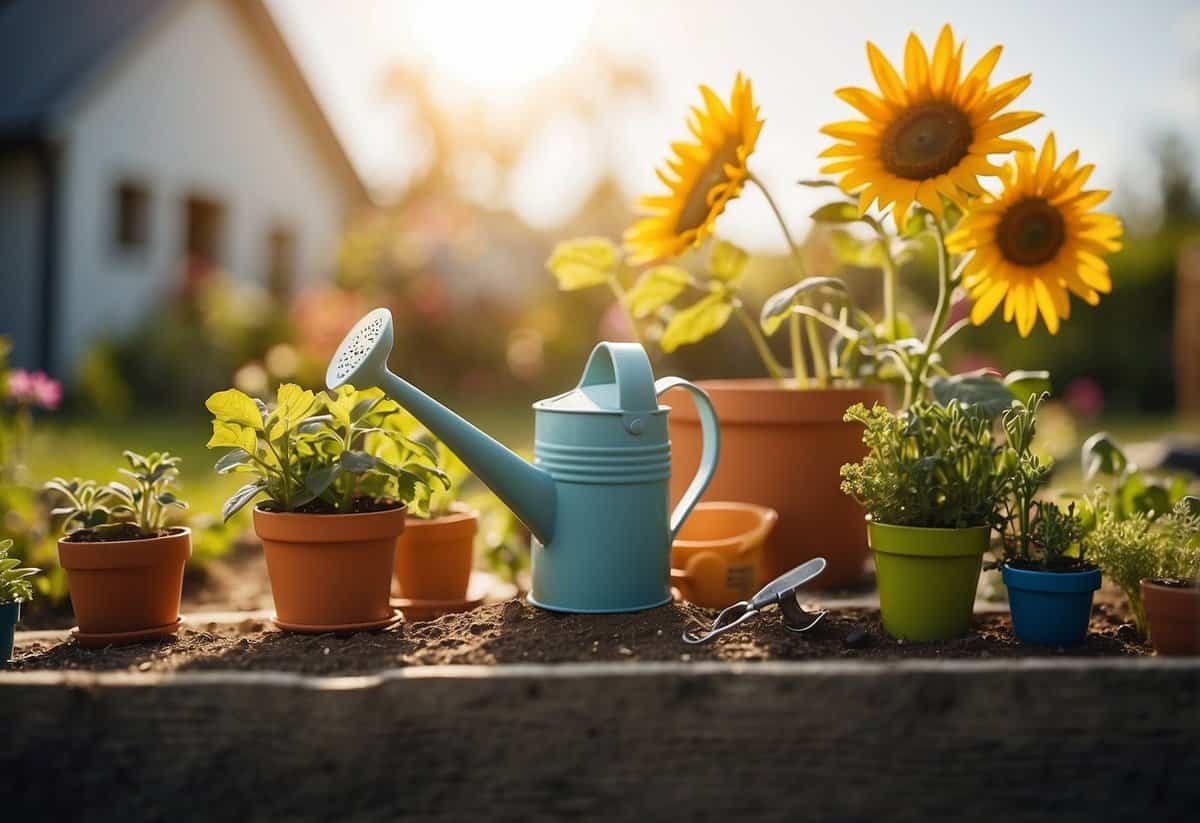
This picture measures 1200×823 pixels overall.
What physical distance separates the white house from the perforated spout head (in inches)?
306

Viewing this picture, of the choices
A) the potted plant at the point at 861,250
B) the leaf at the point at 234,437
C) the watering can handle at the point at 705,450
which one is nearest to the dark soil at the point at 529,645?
the watering can handle at the point at 705,450

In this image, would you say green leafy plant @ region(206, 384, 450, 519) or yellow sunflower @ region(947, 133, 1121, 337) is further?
yellow sunflower @ region(947, 133, 1121, 337)

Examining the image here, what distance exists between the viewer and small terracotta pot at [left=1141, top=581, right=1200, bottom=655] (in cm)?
159

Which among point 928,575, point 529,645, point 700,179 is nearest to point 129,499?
point 529,645

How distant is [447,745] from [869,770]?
1.83 feet

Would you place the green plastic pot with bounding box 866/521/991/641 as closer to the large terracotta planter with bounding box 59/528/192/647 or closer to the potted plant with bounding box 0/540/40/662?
the large terracotta planter with bounding box 59/528/192/647

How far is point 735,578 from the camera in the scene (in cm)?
208

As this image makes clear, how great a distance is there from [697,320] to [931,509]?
0.80 m

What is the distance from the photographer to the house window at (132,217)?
383 inches

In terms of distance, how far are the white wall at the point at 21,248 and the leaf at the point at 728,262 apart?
7.91 meters

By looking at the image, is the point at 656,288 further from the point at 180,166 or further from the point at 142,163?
the point at 180,166

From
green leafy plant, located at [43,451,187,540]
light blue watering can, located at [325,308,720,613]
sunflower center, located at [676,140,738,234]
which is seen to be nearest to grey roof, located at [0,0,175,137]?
green leafy plant, located at [43,451,187,540]

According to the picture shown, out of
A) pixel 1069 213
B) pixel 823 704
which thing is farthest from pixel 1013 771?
pixel 1069 213

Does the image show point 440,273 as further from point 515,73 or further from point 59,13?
point 515,73
